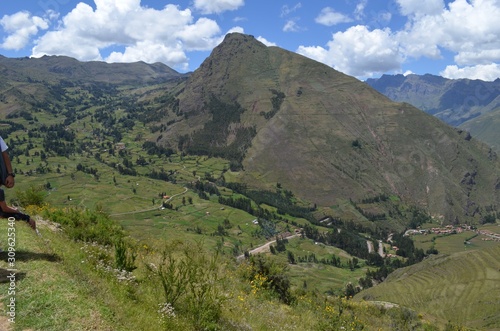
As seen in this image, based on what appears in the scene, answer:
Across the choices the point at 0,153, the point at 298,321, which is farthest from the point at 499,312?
the point at 0,153

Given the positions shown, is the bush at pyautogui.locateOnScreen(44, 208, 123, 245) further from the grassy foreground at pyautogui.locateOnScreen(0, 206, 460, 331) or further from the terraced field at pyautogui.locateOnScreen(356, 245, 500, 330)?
the terraced field at pyautogui.locateOnScreen(356, 245, 500, 330)

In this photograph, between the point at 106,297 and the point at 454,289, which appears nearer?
the point at 106,297

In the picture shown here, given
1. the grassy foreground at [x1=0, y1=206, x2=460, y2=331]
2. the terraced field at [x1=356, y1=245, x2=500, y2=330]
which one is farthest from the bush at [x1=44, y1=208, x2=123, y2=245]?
the terraced field at [x1=356, y1=245, x2=500, y2=330]

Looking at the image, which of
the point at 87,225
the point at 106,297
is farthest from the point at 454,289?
the point at 106,297

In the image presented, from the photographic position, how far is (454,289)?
122000 mm

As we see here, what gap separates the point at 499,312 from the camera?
95000 millimetres

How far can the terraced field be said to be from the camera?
99.1 m

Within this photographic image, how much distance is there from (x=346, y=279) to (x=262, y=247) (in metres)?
47.0

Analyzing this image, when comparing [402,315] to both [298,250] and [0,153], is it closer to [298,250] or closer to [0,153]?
[0,153]

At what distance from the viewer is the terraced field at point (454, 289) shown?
325 feet

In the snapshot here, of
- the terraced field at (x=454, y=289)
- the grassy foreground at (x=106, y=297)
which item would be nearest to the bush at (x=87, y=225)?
the grassy foreground at (x=106, y=297)

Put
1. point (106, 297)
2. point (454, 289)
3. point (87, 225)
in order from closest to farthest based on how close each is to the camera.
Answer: point (106, 297)
point (87, 225)
point (454, 289)

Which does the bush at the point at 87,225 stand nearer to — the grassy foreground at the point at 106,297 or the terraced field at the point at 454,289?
the grassy foreground at the point at 106,297

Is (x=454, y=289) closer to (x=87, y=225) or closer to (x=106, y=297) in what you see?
(x=87, y=225)
